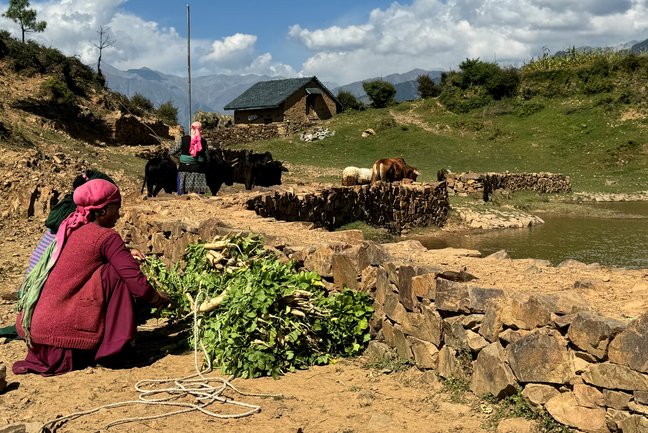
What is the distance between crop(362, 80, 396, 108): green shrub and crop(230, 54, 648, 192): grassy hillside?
19.7 feet

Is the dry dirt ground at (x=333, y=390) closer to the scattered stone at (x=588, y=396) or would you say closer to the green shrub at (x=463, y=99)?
the scattered stone at (x=588, y=396)

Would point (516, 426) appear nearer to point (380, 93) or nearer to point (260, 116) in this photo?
point (260, 116)

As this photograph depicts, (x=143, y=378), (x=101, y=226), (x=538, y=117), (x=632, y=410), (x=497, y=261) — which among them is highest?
(x=538, y=117)

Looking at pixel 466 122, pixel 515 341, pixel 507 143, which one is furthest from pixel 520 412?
pixel 466 122

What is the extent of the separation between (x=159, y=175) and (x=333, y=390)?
361 inches

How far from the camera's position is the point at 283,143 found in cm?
3294

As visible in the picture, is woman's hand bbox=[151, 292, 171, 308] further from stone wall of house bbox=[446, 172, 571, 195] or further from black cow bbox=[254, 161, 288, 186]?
stone wall of house bbox=[446, 172, 571, 195]

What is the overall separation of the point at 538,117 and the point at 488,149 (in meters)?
4.47

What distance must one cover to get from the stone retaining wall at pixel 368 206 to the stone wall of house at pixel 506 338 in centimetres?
515

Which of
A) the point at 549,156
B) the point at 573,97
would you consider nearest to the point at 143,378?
the point at 549,156

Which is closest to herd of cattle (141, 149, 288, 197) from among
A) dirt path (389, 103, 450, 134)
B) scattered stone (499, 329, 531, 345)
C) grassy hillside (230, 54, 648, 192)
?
grassy hillside (230, 54, 648, 192)

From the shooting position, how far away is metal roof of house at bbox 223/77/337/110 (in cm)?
4059

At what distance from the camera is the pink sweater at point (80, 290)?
4.23 metres

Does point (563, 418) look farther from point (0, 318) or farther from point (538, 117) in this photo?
point (538, 117)
